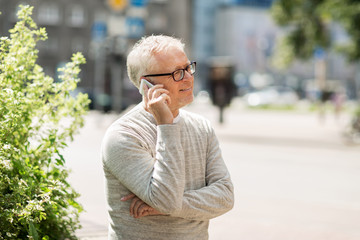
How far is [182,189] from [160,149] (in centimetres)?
17

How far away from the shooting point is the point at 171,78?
2.42m

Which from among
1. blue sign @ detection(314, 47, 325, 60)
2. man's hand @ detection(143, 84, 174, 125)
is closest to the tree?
Result: blue sign @ detection(314, 47, 325, 60)

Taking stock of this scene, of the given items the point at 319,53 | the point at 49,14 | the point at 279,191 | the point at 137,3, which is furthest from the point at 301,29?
the point at 49,14

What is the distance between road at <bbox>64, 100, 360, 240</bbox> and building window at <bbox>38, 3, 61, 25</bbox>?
167ft

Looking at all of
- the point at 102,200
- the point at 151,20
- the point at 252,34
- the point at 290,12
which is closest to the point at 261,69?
the point at 252,34

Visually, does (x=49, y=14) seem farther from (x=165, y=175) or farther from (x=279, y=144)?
(x=165, y=175)

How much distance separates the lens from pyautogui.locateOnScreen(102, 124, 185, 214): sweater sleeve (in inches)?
90.9

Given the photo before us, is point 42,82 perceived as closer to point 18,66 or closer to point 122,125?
point 18,66

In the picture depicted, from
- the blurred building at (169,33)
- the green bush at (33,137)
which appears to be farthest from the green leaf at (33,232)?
the blurred building at (169,33)

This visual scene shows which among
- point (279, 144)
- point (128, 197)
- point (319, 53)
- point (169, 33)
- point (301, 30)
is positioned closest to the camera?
point (128, 197)

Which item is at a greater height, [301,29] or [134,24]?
[134,24]

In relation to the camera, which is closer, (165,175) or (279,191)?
(165,175)

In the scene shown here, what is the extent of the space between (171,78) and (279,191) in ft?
21.8

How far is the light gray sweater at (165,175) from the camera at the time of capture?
232 centimetres
